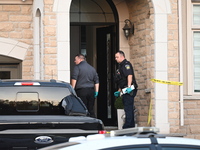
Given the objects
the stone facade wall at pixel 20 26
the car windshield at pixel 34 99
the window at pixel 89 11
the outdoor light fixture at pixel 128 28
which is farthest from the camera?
the window at pixel 89 11

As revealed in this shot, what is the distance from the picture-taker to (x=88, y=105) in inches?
578

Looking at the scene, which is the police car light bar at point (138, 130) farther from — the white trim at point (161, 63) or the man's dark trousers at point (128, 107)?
the white trim at point (161, 63)

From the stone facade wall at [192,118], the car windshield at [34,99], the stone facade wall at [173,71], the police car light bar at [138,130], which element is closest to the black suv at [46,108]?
the car windshield at [34,99]

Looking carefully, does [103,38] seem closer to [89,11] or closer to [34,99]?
[89,11]

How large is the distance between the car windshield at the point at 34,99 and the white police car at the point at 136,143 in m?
3.68

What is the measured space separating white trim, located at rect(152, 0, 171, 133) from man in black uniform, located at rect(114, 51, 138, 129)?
622 mm

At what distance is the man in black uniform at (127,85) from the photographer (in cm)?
1409

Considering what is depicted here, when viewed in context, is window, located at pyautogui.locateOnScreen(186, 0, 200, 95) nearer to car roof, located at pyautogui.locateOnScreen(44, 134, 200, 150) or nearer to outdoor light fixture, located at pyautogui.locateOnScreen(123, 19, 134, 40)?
outdoor light fixture, located at pyautogui.locateOnScreen(123, 19, 134, 40)

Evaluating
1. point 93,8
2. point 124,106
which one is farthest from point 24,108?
point 93,8

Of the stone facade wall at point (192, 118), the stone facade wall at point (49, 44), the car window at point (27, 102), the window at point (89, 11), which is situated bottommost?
the stone facade wall at point (192, 118)

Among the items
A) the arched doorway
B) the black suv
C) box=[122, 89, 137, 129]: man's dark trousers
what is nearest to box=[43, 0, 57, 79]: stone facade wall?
box=[122, 89, 137, 129]: man's dark trousers

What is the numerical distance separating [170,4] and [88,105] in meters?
2.86

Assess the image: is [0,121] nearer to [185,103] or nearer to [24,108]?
[24,108]

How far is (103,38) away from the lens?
17531 millimetres
